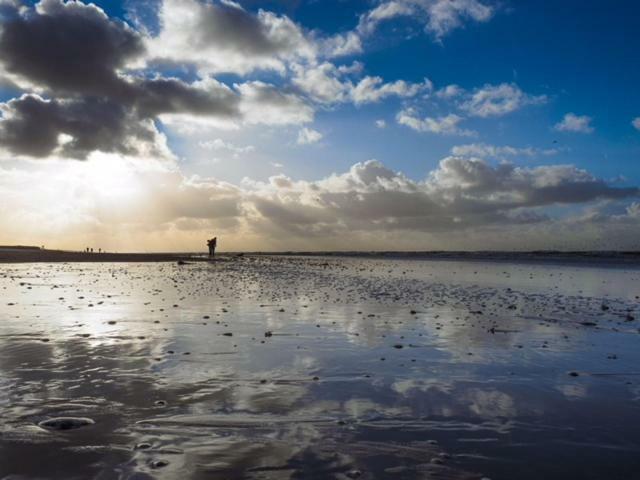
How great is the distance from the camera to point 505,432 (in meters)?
6.25

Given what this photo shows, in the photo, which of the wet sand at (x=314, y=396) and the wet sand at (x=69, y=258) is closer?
the wet sand at (x=314, y=396)

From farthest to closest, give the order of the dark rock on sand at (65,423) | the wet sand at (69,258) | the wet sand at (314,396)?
the wet sand at (69,258) < the dark rock on sand at (65,423) < the wet sand at (314,396)

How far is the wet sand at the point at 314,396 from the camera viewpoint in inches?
208

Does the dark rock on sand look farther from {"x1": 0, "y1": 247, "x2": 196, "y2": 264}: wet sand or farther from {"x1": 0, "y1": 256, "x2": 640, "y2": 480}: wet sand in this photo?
{"x1": 0, "y1": 247, "x2": 196, "y2": 264}: wet sand

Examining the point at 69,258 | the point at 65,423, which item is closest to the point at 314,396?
the point at 65,423

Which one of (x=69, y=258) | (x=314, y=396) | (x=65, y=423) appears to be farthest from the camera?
(x=69, y=258)

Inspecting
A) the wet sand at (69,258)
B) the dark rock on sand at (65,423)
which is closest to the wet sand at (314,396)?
the dark rock on sand at (65,423)

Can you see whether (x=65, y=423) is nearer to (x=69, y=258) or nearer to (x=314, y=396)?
(x=314, y=396)

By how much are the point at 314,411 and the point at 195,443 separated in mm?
1890

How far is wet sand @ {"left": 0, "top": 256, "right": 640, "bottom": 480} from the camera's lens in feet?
17.3

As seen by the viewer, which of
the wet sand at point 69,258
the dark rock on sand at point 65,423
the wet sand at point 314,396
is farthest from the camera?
the wet sand at point 69,258

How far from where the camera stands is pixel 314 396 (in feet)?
25.2

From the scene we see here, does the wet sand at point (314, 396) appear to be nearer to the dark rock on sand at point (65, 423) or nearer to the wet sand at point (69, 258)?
the dark rock on sand at point (65, 423)

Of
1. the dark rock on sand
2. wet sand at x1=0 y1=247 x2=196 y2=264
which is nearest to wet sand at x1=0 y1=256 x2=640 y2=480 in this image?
the dark rock on sand
